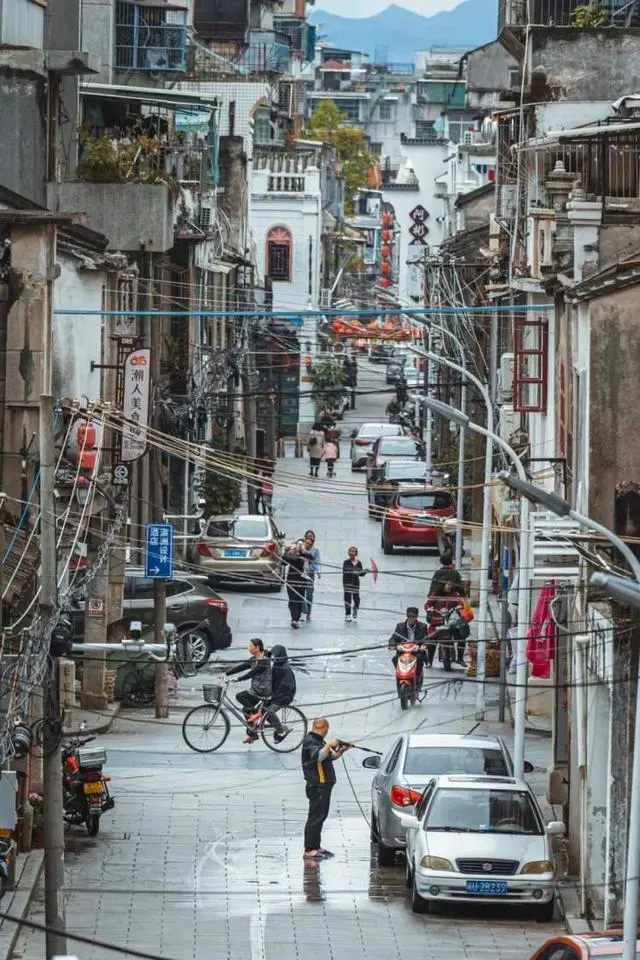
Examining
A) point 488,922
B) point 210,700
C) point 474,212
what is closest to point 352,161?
point 474,212

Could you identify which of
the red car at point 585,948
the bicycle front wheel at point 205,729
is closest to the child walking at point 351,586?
the bicycle front wheel at point 205,729

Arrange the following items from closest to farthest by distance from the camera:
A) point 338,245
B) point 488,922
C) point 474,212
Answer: point 488,922 → point 474,212 → point 338,245

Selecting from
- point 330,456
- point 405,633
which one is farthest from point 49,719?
point 330,456

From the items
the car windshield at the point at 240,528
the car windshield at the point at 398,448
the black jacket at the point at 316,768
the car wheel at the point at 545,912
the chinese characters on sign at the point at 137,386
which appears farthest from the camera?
the car windshield at the point at 398,448

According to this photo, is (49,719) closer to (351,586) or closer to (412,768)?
(412,768)

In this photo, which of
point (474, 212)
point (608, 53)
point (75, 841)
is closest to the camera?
point (75, 841)

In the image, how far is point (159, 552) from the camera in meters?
33.9

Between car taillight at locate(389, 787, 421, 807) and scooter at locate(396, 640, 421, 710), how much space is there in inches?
421

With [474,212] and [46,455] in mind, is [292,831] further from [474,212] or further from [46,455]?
[474,212]

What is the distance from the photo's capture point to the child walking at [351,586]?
43.8 metres

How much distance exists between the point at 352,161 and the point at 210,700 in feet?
358

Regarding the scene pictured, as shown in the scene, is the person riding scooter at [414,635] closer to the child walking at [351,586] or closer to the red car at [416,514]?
the child walking at [351,586]

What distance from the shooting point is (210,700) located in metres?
31.4

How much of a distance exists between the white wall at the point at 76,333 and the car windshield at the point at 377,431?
44.1m
